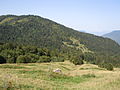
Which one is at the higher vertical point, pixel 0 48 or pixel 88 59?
pixel 0 48

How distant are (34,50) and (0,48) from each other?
22.9m

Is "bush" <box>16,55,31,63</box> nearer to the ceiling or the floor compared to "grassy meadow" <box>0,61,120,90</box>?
nearer to the floor

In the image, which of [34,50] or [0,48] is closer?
[0,48]

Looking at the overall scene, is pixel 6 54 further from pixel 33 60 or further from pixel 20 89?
pixel 20 89

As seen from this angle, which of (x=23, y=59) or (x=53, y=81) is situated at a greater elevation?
(x=53, y=81)

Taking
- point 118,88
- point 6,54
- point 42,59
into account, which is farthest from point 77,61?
point 118,88

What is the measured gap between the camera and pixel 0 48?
109250 mm

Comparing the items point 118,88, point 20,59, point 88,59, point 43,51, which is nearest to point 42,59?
point 20,59

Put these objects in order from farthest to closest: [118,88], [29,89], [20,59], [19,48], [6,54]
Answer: [19,48] → [6,54] → [20,59] → [118,88] → [29,89]

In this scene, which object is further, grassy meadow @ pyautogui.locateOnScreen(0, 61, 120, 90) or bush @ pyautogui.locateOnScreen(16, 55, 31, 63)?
bush @ pyautogui.locateOnScreen(16, 55, 31, 63)

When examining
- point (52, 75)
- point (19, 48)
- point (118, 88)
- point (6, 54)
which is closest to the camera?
point (118, 88)

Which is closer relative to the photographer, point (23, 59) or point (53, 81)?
point (53, 81)

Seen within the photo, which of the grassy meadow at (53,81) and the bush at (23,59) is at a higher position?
the grassy meadow at (53,81)

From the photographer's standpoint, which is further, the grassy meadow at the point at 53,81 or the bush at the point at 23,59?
the bush at the point at 23,59
